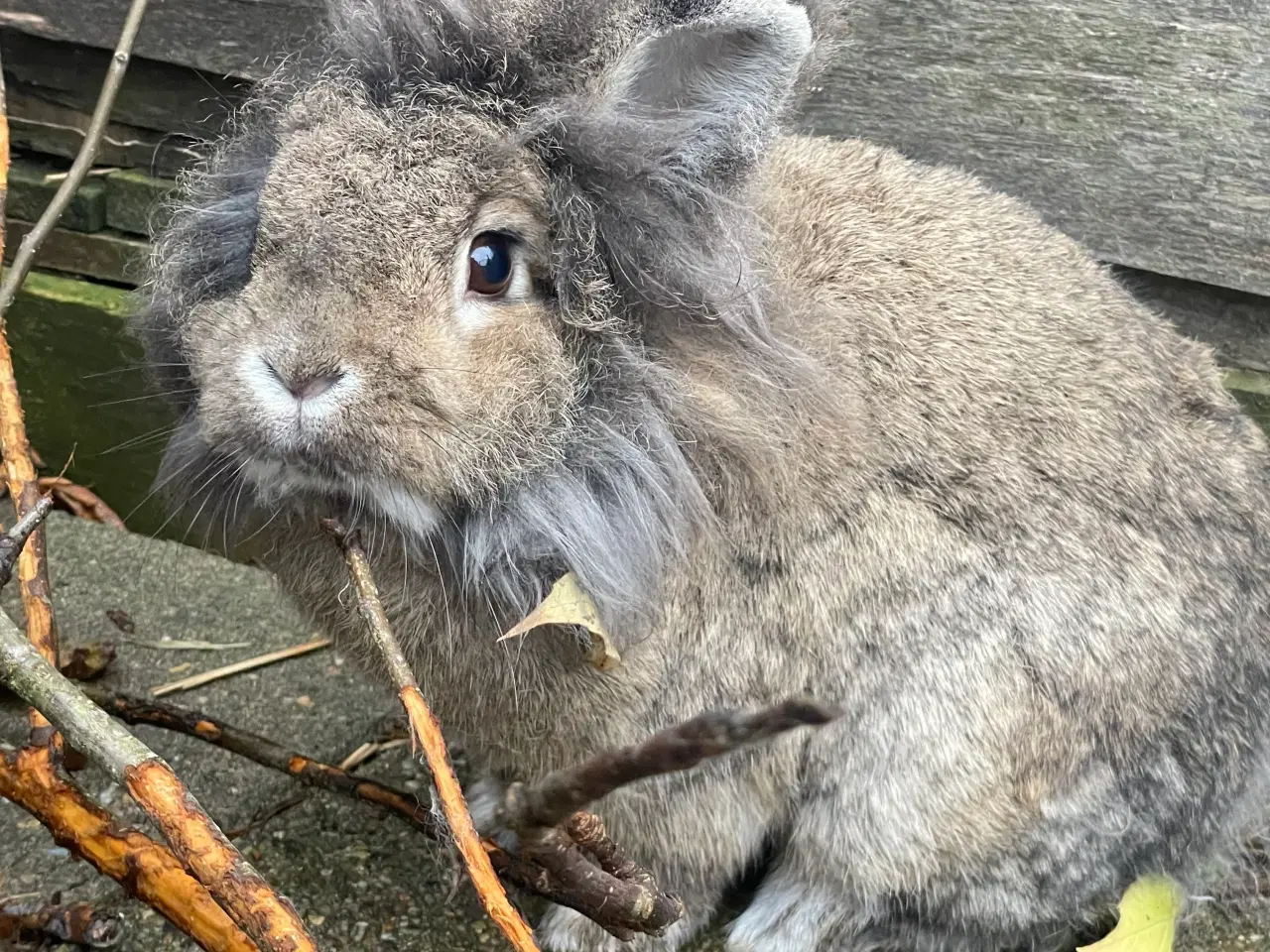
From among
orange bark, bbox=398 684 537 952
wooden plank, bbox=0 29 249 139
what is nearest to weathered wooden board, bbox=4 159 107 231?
wooden plank, bbox=0 29 249 139

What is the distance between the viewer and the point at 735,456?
1.69 meters

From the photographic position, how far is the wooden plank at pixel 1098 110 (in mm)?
2250

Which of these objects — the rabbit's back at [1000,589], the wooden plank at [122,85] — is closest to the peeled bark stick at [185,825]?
the rabbit's back at [1000,589]

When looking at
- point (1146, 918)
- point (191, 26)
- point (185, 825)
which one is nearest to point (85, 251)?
point (191, 26)

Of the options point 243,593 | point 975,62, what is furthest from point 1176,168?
point 243,593

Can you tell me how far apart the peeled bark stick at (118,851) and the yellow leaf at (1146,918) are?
1.26 metres

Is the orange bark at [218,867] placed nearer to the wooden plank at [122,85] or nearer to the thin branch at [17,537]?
the thin branch at [17,537]

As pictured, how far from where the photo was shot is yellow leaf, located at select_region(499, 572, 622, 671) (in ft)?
4.94

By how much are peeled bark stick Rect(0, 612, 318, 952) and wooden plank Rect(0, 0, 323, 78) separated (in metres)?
1.59

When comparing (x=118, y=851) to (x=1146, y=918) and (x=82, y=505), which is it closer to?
(x=1146, y=918)

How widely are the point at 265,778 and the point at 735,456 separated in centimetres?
113

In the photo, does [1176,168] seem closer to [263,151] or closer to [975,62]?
[975,62]

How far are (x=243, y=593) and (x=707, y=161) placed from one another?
174 centimetres

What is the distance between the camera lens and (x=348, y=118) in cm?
149
